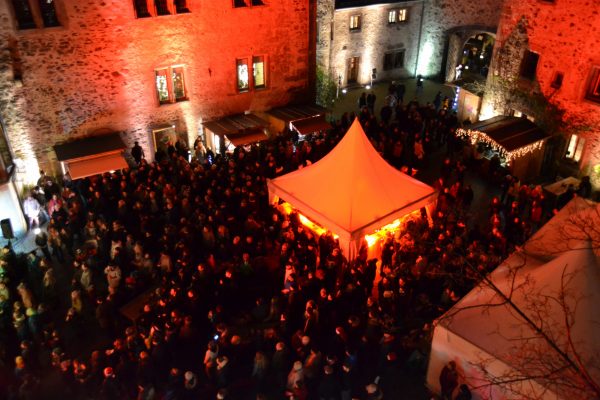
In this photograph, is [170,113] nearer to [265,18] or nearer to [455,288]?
[265,18]

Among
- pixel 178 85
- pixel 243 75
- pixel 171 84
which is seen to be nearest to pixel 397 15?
pixel 243 75

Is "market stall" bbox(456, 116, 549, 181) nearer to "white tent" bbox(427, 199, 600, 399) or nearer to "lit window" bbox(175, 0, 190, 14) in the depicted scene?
"white tent" bbox(427, 199, 600, 399)

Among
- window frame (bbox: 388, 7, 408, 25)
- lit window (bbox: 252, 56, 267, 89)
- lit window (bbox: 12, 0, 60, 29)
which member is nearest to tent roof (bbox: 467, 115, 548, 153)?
lit window (bbox: 252, 56, 267, 89)

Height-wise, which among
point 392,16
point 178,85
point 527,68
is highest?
point 392,16

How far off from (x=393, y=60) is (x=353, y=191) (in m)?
15.2

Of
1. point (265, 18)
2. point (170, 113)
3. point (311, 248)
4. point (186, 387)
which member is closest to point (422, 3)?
point (265, 18)

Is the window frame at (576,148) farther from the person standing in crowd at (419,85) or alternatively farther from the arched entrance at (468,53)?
the person standing in crowd at (419,85)

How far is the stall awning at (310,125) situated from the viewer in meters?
18.2

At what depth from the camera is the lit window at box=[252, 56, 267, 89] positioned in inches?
742

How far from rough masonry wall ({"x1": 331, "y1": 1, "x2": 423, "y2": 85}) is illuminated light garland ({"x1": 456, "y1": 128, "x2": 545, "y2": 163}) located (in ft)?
26.2

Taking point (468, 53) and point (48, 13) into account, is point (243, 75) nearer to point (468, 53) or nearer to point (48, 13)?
point (48, 13)

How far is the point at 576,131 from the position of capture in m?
16.5

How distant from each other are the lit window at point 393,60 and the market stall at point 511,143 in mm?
8916

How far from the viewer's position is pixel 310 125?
1845 centimetres
